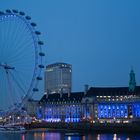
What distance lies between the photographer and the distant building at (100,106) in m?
105

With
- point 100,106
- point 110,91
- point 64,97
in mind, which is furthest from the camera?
point 64,97

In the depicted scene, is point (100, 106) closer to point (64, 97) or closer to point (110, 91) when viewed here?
point (110, 91)

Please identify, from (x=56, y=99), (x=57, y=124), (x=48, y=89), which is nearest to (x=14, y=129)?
(x=57, y=124)

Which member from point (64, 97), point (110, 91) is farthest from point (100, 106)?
point (64, 97)

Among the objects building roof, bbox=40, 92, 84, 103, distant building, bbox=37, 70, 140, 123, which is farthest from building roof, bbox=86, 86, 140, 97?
building roof, bbox=40, 92, 84, 103

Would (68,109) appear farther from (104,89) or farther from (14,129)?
(14,129)

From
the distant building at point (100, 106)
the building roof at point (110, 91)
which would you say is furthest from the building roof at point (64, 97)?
the building roof at point (110, 91)

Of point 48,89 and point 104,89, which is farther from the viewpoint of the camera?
point 48,89

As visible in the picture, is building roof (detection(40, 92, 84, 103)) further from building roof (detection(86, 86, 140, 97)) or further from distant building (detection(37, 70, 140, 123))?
building roof (detection(86, 86, 140, 97))

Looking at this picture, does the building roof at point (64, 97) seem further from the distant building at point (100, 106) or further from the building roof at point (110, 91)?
the building roof at point (110, 91)

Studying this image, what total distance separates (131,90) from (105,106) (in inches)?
286

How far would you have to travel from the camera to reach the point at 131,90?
107000mm

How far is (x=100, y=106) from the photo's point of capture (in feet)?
361

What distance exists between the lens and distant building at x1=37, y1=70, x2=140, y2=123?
10519 centimetres
